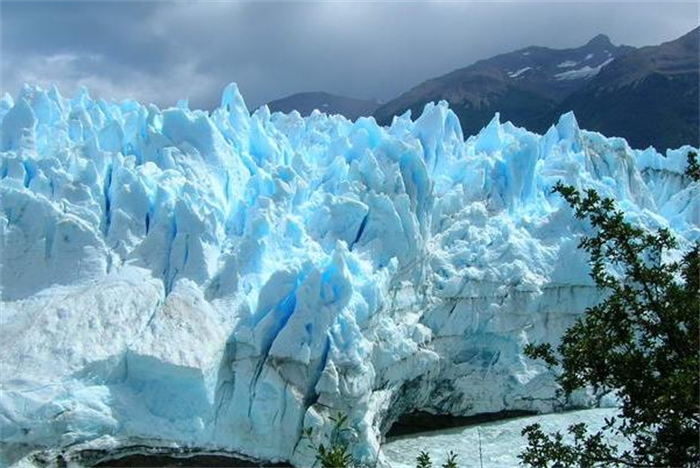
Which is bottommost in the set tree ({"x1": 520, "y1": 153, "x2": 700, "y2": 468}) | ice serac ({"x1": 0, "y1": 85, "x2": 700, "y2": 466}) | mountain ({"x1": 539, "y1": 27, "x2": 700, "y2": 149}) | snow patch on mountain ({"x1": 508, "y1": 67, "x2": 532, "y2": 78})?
tree ({"x1": 520, "y1": 153, "x2": 700, "y2": 468})

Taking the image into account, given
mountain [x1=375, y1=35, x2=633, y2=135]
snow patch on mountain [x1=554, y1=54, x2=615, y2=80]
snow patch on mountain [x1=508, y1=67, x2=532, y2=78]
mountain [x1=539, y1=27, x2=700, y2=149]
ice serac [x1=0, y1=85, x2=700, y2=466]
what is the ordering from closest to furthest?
ice serac [x1=0, y1=85, x2=700, y2=466]
mountain [x1=539, y1=27, x2=700, y2=149]
mountain [x1=375, y1=35, x2=633, y2=135]
snow patch on mountain [x1=554, y1=54, x2=615, y2=80]
snow patch on mountain [x1=508, y1=67, x2=532, y2=78]

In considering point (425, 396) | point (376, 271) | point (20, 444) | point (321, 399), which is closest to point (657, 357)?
point (321, 399)

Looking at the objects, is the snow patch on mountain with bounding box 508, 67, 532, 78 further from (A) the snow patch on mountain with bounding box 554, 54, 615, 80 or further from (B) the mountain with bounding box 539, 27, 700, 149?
(B) the mountain with bounding box 539, 27, 700, 149

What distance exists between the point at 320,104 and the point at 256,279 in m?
45.8

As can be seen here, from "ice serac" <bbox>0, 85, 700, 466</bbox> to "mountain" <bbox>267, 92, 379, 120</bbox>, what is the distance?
38.5 metres

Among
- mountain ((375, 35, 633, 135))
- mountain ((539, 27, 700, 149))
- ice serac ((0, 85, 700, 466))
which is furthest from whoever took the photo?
mountain ((375, 35, 633, 135))

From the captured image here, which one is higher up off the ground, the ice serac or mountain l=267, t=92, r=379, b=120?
mountain l=267, t=92, r=379, b=120

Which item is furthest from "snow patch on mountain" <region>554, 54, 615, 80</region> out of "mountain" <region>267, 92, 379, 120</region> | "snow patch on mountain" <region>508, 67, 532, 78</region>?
"mountain" <region>267, 92, 379, 120</region>

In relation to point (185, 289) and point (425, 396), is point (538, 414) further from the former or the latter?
point (185, 289)

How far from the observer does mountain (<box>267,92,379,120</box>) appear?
54.3m

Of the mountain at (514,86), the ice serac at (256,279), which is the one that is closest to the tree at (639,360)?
the ice serac at (256,279)

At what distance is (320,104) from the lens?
55.8m

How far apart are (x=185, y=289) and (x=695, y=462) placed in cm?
819

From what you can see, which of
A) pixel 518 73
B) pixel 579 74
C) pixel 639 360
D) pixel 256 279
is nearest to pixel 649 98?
pixel 579 74
